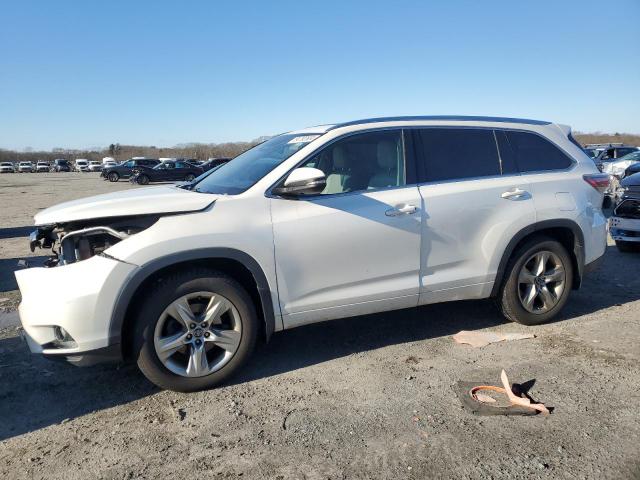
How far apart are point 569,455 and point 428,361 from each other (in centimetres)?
132

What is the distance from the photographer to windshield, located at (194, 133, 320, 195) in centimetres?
377

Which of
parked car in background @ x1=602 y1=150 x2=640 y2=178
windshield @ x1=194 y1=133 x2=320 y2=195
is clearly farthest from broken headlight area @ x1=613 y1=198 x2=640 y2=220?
parked car in background @ x1=602 y1=150 x2=640 y2=178

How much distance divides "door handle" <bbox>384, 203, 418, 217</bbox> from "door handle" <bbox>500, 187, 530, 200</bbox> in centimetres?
93

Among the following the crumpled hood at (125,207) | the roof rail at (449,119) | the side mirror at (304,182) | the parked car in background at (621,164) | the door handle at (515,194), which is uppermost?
the roof rail at (449,119)

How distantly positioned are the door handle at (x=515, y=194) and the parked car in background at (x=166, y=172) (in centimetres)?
3023

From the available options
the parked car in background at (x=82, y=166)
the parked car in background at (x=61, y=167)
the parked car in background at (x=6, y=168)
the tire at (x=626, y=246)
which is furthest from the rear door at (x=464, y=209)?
the parked car in background at (x=61, y=167)

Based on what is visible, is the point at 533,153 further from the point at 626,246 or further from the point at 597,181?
the point at 626,246

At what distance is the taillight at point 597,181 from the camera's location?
4.65 meters

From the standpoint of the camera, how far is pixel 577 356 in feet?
13.0

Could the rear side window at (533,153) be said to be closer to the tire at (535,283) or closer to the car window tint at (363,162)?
the tire at (535,283)

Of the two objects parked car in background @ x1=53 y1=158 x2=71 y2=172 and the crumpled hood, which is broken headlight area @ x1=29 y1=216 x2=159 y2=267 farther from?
parked car in background @ x1=53 y1=158 x2=71 y2=172

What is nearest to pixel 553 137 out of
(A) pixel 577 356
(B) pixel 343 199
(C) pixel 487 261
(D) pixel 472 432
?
(C) pixel 487 261

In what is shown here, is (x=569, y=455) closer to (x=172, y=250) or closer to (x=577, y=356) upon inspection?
(x=577, y=356)

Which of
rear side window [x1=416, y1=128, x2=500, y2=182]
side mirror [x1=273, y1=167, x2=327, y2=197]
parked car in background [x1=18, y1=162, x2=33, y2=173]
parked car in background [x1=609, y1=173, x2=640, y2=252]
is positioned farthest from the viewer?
parked car in background [x1=18, y1=162, x2=33, y2=173]
